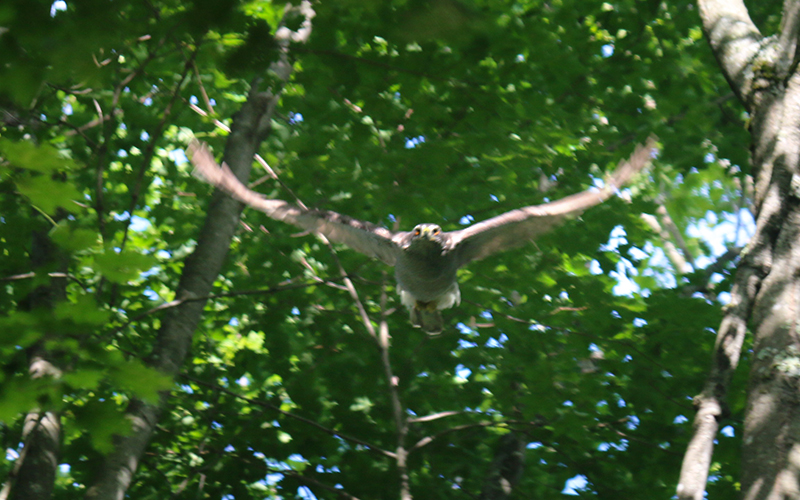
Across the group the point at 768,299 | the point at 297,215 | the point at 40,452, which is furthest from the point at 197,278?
the point at 768,299

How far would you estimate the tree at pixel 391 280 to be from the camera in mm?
4449

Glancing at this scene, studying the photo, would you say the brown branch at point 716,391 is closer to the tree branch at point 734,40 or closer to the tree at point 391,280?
the tree branch at point 734,40

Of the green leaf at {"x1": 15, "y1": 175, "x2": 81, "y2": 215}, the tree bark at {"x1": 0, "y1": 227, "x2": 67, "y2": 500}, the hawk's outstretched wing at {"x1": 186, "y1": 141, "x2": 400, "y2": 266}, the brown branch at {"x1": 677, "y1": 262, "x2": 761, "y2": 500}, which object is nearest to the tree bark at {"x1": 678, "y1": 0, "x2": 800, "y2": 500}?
the brown branch at {"x1": 677, "y1": 262, "x2": 761, "y2": 500}

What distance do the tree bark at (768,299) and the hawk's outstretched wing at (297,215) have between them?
257cm

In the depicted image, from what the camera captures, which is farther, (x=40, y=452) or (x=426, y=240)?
(x=426, y=240)

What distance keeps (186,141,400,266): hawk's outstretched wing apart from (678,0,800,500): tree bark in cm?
257

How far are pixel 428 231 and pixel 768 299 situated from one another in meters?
2.39

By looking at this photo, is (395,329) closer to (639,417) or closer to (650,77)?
(639,417)

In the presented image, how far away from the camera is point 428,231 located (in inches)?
189

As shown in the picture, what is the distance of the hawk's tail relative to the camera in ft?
18.6

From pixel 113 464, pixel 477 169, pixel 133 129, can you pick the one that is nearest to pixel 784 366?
pixel 477 169

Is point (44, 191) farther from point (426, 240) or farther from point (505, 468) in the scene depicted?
point (505, 468)

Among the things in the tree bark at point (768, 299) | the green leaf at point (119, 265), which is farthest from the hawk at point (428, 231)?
the green leaf at point (119, 265)

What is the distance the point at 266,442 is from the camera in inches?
218
